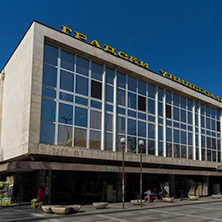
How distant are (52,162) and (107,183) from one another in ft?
24.5

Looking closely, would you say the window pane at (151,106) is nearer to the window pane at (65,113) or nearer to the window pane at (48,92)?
the window pane at (65,113)

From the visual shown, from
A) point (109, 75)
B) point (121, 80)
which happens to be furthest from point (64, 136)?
point (121, 80)

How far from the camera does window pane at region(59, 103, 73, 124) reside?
23156 millimetres

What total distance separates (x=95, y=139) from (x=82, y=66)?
6.57 meters

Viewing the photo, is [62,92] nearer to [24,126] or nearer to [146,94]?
[24,126]

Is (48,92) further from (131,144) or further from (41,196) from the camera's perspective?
(131,144)

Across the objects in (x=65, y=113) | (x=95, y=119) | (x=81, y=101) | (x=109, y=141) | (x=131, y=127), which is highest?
(x=81, y=101)

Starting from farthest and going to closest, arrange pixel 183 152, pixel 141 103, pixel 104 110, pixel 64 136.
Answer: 1. pixel 183 152
2. pixel 141 103
3. pixel 104 110
4. pixel 64 136

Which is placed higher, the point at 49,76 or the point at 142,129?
the point at 49,76

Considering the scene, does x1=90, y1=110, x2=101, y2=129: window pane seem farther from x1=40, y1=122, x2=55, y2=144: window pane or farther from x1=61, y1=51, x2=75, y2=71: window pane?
x1=61, y1=51, x2=75, y2=71: window pane

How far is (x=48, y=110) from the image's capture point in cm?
2252

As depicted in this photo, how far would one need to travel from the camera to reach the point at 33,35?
22375mm

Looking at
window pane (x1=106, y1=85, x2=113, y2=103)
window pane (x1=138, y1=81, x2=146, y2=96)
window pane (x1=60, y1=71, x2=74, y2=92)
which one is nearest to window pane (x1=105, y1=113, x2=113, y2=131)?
window pane (x1=106, y1=85, x2=113, y2=103)

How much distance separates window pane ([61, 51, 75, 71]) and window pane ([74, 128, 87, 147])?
5334 mm
